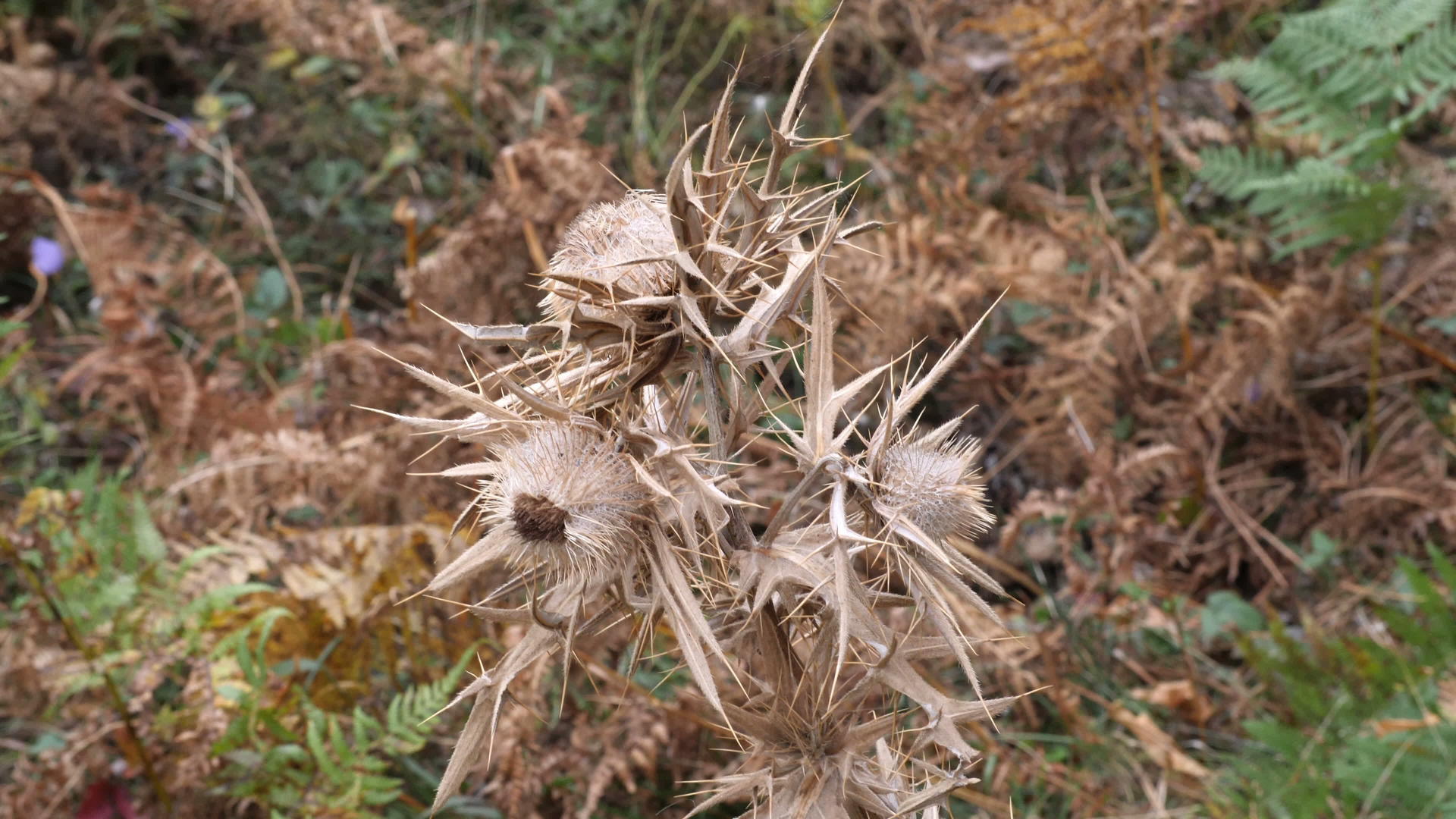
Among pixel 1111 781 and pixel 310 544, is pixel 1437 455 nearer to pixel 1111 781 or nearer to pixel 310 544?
pixel 1111 781

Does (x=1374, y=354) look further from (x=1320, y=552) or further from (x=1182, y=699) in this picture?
(x=1182, y=699)

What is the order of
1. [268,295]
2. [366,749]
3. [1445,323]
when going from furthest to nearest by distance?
1. [268,295]
2. [1445,323]
3. [366,749]

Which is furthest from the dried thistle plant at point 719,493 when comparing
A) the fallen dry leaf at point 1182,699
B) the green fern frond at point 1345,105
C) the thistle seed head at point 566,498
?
the green fern frond at point 1345,105

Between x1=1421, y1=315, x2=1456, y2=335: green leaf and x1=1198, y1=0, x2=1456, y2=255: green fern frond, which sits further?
x1=1421, y1=315, x2=1456, y2=335: green leaf

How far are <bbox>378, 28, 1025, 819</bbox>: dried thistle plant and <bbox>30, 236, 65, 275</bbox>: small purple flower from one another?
3.44 m

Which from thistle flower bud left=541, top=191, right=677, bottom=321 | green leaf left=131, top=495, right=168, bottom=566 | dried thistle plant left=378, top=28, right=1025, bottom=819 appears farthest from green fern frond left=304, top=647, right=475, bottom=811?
thistle flower bud left=541, top=191, right=677, bottom=321

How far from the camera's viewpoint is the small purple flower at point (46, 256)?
3.95 m

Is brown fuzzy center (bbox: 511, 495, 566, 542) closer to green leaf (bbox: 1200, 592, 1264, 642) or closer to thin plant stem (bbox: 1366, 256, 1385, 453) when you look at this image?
green leaf (bbox: 1200, 592, 1264, 642)

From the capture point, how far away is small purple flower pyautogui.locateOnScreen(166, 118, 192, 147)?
14.7ft

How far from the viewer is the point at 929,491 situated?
117 cm

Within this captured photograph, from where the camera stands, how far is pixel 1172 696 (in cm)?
274

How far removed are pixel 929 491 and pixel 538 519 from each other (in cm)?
42

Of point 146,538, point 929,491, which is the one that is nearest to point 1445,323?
point 929,491

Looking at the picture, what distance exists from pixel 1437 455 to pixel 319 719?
10.2 ft
